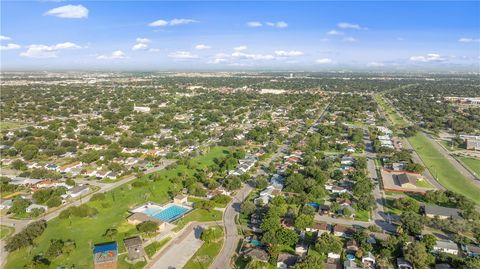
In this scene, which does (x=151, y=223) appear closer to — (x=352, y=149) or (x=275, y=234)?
(x=275, y=234)

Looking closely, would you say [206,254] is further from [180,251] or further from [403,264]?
[403,264]

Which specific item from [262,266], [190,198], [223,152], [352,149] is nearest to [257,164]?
[223,152]

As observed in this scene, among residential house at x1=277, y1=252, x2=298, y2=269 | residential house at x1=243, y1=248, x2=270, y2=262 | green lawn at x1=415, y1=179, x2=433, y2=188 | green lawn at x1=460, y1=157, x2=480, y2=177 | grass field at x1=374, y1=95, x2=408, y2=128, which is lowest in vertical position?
residential house at x1=277, y1=252, x2=298, y2=269

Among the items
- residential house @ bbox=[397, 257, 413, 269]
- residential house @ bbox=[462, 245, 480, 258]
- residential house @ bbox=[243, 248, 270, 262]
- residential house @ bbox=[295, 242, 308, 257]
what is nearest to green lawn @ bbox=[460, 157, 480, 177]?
residential house @ bbox=[462, 245, 480, 258]

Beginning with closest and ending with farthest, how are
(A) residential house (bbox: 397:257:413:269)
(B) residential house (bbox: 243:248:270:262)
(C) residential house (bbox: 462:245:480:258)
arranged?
(A) residential house (bbox: 397:257:413:269) < (B) residential house (bbox: 243:248:270:262) < (C) residential house (bbox: 462:245:480:258)

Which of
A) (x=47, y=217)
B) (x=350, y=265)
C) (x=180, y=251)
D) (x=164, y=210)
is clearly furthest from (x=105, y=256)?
(x=350, y=265)

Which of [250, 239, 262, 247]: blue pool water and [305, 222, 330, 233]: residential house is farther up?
[305, 222, 330, 233]: residential house

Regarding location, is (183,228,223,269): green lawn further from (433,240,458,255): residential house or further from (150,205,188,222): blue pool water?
(433,240,458,255): residential house
